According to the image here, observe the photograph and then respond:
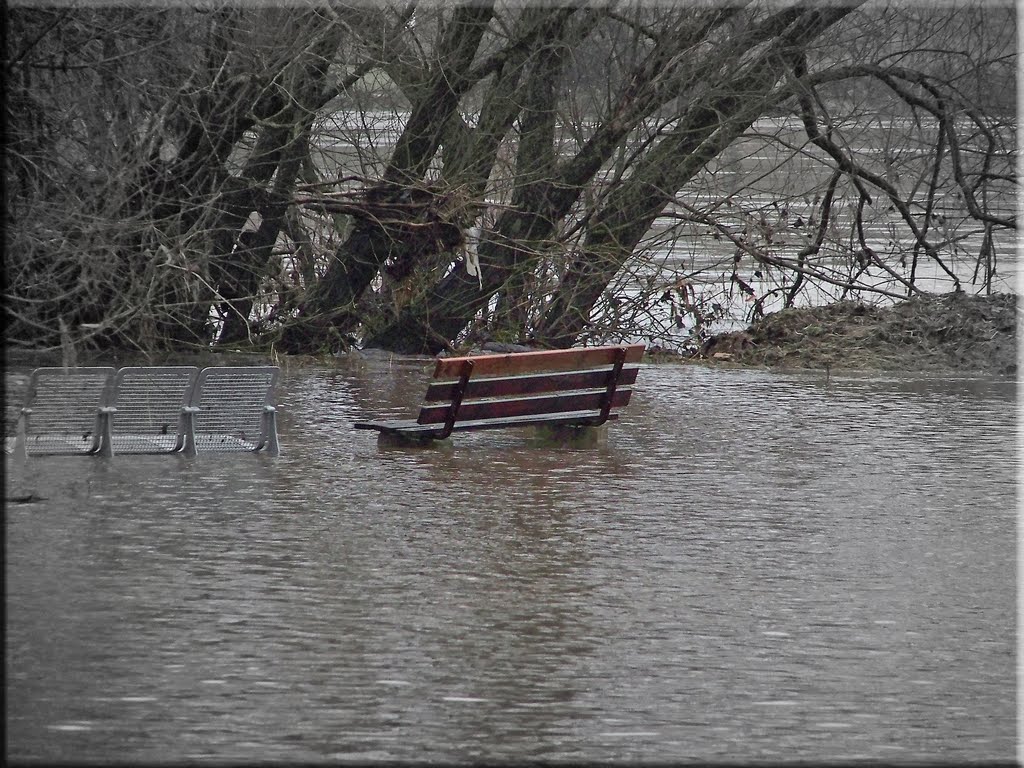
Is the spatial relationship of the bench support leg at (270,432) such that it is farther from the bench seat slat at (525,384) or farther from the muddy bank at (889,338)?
the muddy bank at (889,338)

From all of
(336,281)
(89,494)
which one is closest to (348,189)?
(336,281)

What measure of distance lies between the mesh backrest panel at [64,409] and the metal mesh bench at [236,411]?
2.07ft

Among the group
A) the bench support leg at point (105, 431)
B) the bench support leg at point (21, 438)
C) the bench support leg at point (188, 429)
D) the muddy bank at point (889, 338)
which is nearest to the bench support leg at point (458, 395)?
the bench support leg at point (188, 429)

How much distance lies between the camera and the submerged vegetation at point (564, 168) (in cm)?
1686

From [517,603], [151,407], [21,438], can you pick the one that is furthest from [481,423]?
[517,603]

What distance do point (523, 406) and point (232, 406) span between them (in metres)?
2.01

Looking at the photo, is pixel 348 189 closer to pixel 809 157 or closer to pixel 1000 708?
pixel 809 157

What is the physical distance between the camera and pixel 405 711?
5.58 m

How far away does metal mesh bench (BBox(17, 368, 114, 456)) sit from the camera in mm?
10164

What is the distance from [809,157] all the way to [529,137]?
327cm

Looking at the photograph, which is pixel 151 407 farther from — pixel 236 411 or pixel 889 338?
pixel 889 338

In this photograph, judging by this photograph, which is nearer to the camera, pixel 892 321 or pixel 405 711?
pixel 405 711

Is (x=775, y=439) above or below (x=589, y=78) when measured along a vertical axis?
below

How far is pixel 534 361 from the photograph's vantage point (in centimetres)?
1156
